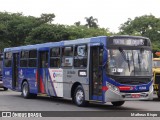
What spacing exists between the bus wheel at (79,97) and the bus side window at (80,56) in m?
0.96

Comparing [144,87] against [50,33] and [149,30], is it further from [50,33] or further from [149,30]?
[149,30]

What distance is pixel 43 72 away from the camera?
832 inches

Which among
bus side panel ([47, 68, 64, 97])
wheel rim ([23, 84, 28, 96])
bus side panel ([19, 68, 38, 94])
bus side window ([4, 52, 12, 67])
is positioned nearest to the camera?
bus side panel ([47, 68, 64, 97])

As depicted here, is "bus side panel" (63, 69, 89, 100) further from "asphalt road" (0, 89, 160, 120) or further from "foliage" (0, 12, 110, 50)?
"foliage" (0, 12, 110, 50)

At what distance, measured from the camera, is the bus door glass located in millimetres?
20938

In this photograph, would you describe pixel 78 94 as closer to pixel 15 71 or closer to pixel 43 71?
pixel 43 71

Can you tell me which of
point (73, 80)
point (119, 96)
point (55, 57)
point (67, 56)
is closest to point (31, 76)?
point (55, 57)

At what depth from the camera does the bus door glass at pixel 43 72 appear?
20.9 m

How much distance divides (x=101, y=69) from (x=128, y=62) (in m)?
1.06

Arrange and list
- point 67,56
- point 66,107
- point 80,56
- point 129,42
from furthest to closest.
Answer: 1. point 67,56
2. point 80,56
3. point 66,107
4. point 129,42

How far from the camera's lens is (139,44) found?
55.1 ft

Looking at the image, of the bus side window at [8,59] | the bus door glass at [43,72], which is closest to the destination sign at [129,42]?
the bus door glass at [43,72]

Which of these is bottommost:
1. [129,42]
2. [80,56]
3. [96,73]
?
[96,73]

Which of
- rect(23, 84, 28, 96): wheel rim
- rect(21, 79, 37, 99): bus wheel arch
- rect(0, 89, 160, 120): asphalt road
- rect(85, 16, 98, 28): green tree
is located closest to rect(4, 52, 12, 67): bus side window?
rect(21, 79, 37, 99): bus wheel arch
